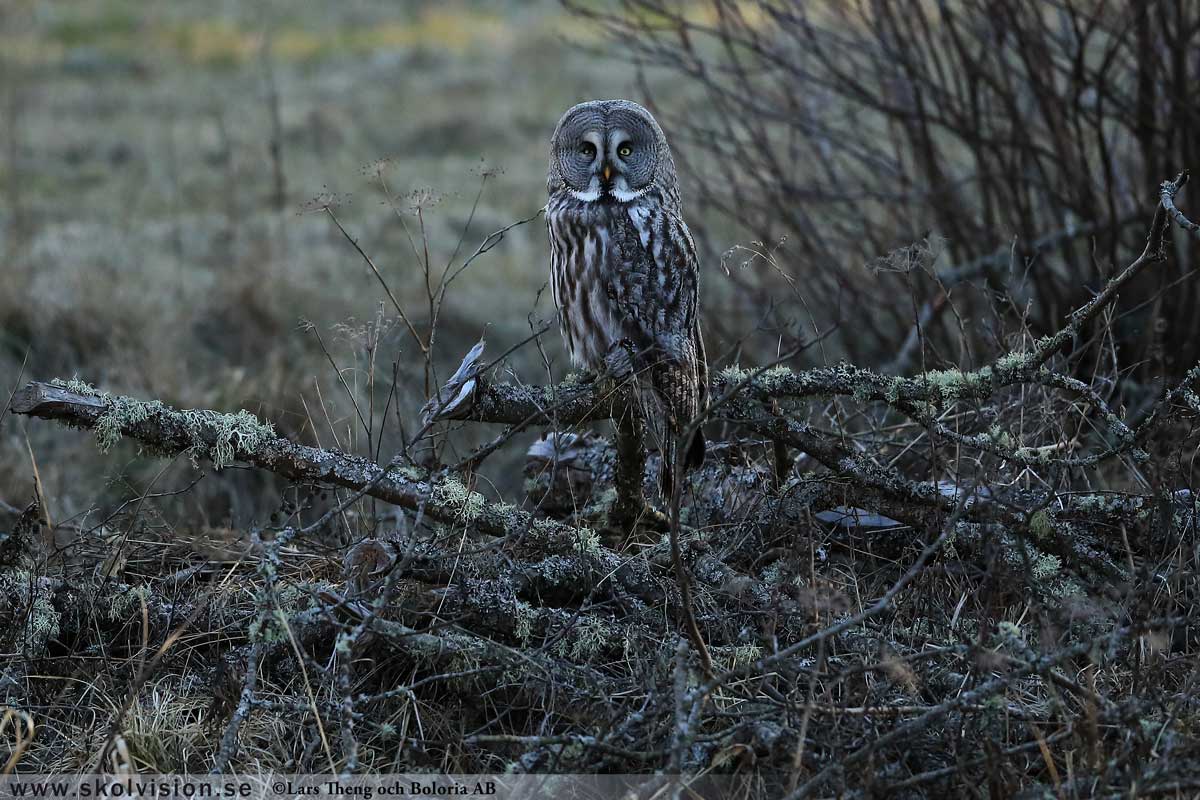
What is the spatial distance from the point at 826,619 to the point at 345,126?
10773 millimetres

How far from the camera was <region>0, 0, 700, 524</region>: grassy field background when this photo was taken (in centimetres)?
617

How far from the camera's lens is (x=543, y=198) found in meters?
10.9

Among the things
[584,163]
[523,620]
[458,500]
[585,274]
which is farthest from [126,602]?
[584,163]

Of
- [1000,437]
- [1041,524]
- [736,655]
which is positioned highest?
[1000,437]

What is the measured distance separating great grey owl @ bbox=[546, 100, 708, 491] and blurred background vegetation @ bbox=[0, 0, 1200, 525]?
20 centimetres

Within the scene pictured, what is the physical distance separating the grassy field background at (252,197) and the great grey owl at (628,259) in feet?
1.10

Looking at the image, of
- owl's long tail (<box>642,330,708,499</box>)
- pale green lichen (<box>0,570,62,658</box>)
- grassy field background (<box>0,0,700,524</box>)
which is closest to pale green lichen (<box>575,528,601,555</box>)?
owl's long tail (<box>642,330,708,499</box>)

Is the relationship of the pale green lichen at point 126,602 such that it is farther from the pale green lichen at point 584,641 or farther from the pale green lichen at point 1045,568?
the pale green lichen at point 1045,568

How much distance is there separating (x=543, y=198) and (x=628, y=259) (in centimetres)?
719

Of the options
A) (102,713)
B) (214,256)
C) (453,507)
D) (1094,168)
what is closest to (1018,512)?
(453,507)

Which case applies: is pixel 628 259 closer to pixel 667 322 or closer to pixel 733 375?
pixel 667 322

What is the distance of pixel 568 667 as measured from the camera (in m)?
2.88

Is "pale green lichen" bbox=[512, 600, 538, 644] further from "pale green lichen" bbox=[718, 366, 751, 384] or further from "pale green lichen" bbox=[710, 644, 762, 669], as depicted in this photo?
"pale green lichen" bbox=[718, 366, 751, 384]

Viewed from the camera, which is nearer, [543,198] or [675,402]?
[675,402]
